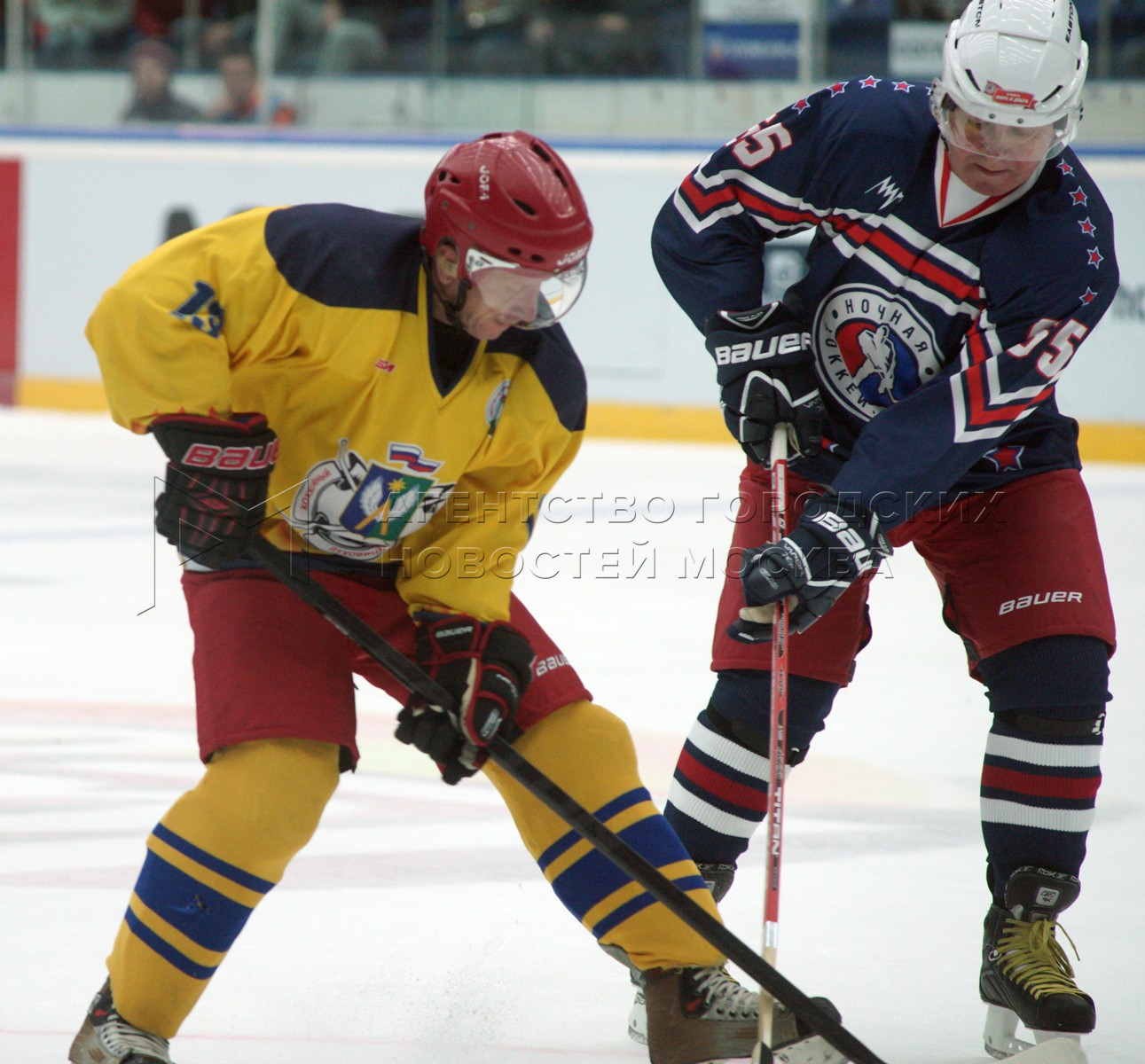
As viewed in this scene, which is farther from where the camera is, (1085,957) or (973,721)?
(973,721)

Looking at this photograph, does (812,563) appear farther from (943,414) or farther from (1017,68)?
(1017,68)

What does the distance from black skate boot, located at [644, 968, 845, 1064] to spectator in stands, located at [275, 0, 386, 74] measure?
27.0ft

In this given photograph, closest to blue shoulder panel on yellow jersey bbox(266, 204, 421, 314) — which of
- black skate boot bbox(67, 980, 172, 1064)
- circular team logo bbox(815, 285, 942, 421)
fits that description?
circular team logo bbox(815, 285, 942, 421)

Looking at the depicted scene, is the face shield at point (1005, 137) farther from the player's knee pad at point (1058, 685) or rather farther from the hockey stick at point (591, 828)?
the hockey stick at point (591, 828)

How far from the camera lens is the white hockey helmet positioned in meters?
2.04

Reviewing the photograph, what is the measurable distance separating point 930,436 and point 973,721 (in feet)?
5.82

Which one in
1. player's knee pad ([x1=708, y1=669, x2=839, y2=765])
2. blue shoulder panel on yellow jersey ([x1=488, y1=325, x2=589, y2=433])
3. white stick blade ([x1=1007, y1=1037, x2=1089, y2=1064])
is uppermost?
blue shoulder panel on yellow jersey ([x1=488, y1=325, x2=589, y2=433])

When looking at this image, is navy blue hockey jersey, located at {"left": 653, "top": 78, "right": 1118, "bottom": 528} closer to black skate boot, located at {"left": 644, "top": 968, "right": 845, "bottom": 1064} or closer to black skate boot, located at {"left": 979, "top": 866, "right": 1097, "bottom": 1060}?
black skate boot, located at {"left": 979, "top": 866, "right": 1097, "bottom": 1060}

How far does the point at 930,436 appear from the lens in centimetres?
212

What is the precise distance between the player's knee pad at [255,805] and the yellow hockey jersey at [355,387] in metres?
0.27

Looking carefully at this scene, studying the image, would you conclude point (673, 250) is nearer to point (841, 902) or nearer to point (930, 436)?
point (930, 436)

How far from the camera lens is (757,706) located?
90.0 inches

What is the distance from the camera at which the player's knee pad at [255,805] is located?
180 centimetres

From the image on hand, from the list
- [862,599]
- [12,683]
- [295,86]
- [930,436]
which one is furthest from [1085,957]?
[295,86]
